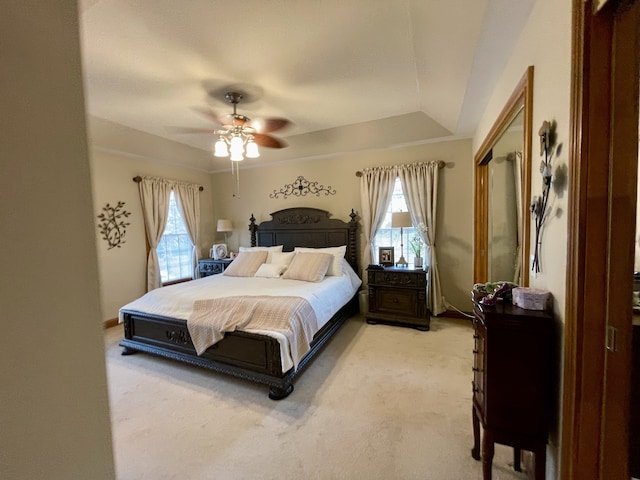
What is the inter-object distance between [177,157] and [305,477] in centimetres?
475

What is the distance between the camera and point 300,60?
215 cm

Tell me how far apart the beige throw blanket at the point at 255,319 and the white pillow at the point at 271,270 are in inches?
44.6

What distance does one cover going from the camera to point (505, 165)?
2.90 m

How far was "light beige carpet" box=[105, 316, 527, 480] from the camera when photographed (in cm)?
157

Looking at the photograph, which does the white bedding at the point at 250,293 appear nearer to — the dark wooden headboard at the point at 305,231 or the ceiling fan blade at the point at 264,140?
the dark wooden headboard at the point at 305,231

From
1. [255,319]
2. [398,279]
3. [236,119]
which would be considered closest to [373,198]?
[398,279]

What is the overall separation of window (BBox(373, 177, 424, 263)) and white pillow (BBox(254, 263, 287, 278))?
1.49 m

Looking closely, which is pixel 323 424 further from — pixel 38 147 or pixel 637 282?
pixel 38 147

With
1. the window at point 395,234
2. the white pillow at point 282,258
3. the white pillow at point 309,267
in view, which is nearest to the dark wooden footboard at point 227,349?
the white pillow at point 309,267

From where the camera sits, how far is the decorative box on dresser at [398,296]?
3.49 metres

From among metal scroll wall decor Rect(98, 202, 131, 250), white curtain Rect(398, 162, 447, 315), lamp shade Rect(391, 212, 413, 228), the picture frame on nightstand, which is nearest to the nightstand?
metal scroll wall decor Rect(98, 202, 131, 250)

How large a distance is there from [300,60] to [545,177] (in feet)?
6.15

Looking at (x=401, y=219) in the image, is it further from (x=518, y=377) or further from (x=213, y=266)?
(x=213, y=266)

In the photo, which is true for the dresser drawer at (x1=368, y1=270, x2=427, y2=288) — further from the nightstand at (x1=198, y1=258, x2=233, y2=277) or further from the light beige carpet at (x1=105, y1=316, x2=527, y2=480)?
the nightstand at (x1=198, y1=258, x2=233, y2=277)
